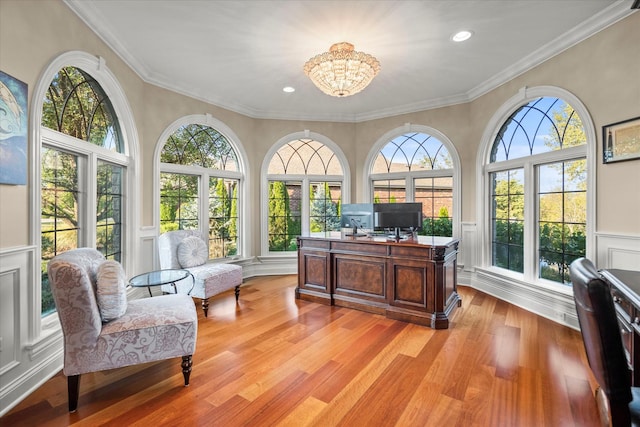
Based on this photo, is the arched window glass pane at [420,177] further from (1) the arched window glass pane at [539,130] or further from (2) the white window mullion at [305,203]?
(2) the white window mullion at [305,203]

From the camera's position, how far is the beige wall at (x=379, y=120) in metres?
2.04

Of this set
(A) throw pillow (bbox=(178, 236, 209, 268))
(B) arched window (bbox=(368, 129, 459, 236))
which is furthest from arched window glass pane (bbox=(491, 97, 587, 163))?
(A) throw pillow (bbox=(178, 236, 209, 268))

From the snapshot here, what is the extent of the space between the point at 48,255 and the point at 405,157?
485 cm

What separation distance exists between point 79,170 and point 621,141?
194 inches

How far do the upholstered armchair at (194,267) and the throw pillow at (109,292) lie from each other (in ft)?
4.55

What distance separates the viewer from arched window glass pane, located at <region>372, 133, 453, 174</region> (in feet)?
16.4

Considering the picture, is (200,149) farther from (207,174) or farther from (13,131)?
(13,131)

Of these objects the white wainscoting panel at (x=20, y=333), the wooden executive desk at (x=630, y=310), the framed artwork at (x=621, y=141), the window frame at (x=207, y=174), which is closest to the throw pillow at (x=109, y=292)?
the white wainscoting panel at (x=20, y=333)

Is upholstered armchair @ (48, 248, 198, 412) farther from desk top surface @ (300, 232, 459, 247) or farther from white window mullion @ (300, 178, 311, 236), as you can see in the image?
white window mullion @ (300, 178, 311, 236)

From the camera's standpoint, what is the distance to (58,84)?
8.39ft

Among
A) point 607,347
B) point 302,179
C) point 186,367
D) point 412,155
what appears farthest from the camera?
point 302,179

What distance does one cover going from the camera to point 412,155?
5.23 metres

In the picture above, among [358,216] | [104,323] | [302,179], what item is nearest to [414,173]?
[358,216]

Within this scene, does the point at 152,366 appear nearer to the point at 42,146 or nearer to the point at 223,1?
the point at 42,146
